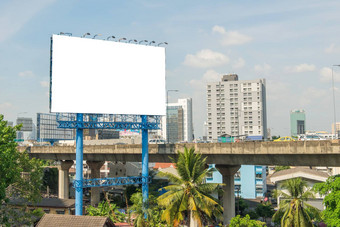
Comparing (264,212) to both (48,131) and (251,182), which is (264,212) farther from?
(48,131)

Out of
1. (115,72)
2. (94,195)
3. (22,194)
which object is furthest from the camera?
(94,195)

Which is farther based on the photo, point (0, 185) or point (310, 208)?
point (0, 185)

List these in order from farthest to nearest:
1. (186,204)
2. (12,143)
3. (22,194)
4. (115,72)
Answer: (115,72) < (22,194) < (12,143) < (186,204)

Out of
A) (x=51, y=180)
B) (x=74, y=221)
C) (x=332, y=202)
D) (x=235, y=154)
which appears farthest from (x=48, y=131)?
(x=332, y=202)

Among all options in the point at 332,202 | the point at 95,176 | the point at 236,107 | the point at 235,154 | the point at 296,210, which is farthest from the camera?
the point at 236,107

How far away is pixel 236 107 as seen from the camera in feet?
613

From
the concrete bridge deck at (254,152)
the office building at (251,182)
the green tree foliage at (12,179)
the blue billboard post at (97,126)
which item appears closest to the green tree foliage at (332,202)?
the concrete bridge deck at (254,152)

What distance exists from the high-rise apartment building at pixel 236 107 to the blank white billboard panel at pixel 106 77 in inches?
5245

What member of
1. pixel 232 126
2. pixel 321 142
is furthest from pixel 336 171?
pixel 232 126

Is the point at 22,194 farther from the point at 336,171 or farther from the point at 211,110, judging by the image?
the point at 211,110

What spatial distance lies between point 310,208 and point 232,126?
157111mm

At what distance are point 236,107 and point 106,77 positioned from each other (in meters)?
147

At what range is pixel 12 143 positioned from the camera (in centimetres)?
3809

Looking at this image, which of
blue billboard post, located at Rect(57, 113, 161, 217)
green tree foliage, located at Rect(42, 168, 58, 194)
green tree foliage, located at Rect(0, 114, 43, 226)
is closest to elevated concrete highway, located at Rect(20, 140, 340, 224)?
blue billboard post, located at Rect(57, 113, 161, 217)
